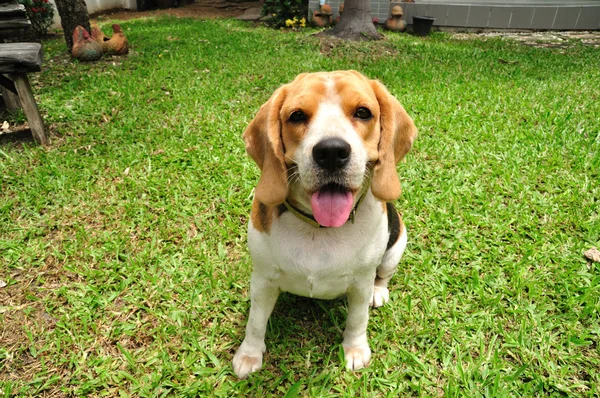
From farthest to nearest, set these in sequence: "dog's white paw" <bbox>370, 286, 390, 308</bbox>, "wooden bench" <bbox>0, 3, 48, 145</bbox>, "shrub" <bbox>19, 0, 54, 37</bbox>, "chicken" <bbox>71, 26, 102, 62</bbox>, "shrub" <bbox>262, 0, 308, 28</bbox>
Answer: "shrub" <bbox>262, 0, 308, 28</bbox>
"shrub" <bbox>19, 0, 54, 37</bbox>
"chicken" <bbox>71, 26, 102, 62</bbox>
"wooden bench" <bbox>0, 3, 48, 145</bbox>
"dog's white paw" <bbox>370, 286, 390, 308</bbox>

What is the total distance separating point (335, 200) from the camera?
76.6 inches

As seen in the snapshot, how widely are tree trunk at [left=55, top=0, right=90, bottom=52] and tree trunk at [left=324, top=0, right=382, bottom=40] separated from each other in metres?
5.90

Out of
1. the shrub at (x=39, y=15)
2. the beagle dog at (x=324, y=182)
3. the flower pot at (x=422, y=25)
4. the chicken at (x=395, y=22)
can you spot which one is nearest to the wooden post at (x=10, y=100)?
the beagle dog at (x=324, y=182)

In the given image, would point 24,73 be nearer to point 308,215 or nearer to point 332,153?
point 308,215

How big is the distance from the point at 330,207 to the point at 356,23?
971 centimetres

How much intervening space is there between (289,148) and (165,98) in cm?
493

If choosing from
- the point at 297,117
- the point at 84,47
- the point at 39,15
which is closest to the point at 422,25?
the point at 84,47

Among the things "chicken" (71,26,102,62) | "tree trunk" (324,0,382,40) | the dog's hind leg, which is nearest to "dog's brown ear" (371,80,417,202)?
the dog's hind leg

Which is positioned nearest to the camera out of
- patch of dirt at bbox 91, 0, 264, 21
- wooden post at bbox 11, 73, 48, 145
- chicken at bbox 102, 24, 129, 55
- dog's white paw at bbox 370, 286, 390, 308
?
dog's white paw at bbox 370, 286, 390, 308

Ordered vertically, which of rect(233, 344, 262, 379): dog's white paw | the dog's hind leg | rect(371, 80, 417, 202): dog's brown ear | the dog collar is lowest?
rect(233, 344, 262, 379): dog's white paw

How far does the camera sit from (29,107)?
15.4ft

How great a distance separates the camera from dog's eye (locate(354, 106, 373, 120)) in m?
2.04

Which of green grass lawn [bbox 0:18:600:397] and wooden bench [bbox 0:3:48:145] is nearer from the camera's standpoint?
green grass lawn [bbox 0:18:600:397]

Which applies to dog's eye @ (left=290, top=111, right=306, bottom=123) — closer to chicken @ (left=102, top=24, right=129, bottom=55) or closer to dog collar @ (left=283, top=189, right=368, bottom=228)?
dog collar @ (left=283, top=189, right=368, bottom=228)
